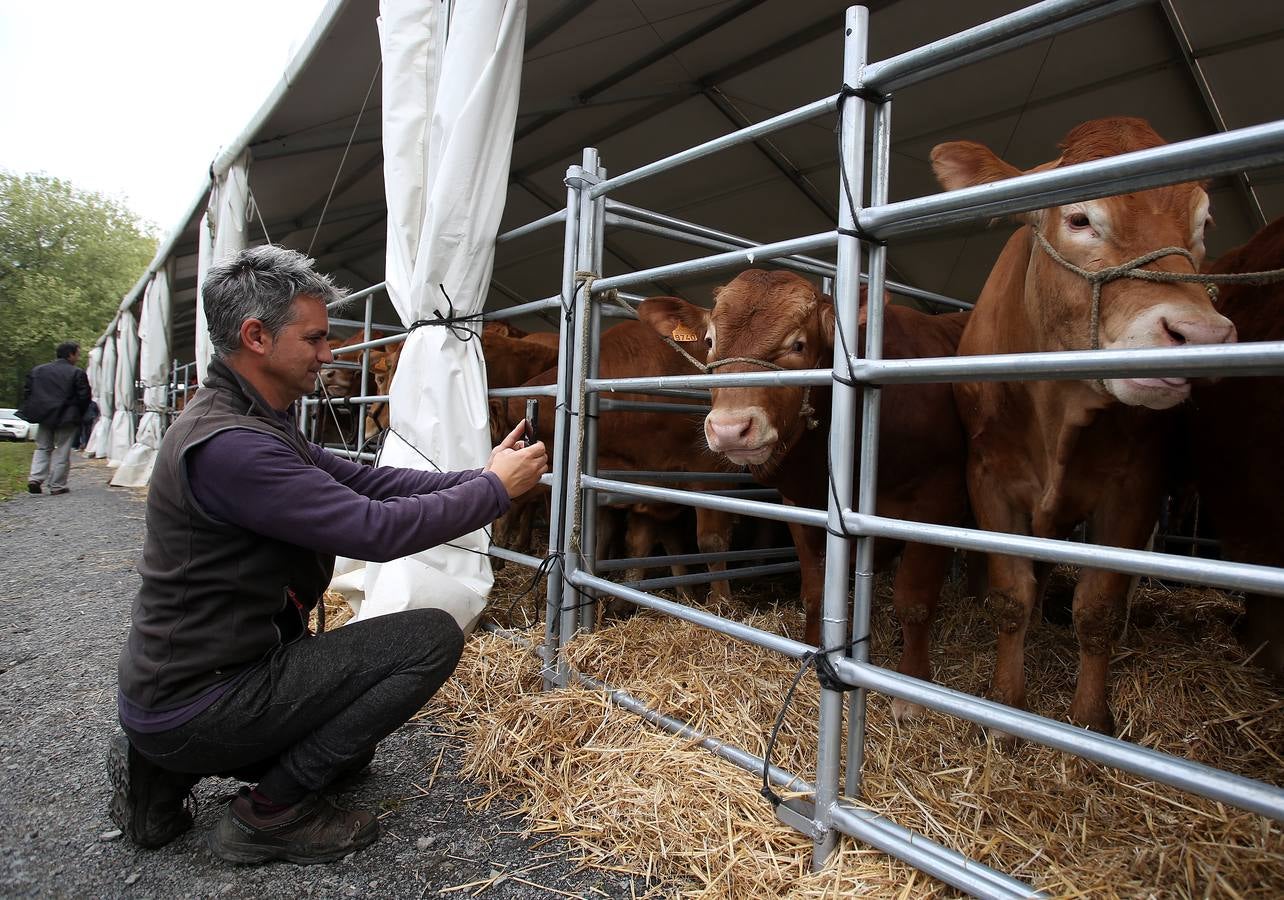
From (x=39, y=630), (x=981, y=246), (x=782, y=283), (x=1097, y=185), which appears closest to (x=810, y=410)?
(x=782, y=283)

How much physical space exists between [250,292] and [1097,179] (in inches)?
78.7

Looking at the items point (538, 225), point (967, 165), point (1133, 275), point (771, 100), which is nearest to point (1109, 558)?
point (1133, 275)

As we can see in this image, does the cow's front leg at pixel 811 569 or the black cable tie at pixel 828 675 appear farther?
the cow's front leg at pixel 811 569

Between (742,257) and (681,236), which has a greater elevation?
(681,236)

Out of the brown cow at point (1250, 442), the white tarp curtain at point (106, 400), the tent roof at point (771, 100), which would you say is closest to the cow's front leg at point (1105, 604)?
the brown cow at point (1250, 442)

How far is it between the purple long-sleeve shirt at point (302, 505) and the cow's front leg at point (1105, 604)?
190 centimetres

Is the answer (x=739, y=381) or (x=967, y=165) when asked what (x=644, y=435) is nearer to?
(x=739, y=381)

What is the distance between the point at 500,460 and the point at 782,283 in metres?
1.35

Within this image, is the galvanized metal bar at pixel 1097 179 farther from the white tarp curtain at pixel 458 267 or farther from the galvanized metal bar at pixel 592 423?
the white tarp curtain at pixel 458 267

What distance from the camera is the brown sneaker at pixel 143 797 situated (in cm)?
198

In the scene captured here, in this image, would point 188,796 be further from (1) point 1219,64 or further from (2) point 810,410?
(1) point 1219,64

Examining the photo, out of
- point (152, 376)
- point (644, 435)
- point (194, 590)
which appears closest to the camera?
point (194, 590)

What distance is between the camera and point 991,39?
1.48 metres

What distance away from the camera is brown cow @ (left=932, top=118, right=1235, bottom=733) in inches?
69.8
